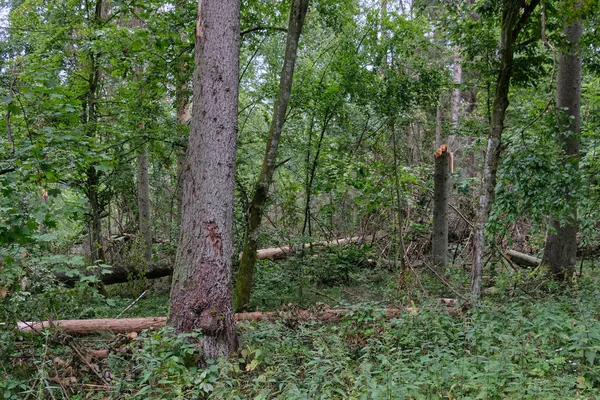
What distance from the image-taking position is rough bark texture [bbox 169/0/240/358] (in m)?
4.72

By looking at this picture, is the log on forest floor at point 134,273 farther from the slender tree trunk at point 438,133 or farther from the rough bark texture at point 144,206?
the slender tree trunk at point 438,133

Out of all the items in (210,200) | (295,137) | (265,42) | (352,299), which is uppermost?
(265,42)

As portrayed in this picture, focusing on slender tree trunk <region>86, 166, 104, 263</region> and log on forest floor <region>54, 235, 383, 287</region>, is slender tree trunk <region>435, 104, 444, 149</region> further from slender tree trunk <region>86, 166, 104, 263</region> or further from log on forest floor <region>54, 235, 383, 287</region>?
slender tree trunk <region>86, 166, 104, 263</region>

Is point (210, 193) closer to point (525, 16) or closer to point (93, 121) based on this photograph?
point (93, 121)

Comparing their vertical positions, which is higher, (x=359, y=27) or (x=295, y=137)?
(x=359, y=27)

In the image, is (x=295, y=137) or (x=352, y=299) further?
(x=295, y=137)

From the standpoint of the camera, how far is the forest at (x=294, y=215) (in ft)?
13.8

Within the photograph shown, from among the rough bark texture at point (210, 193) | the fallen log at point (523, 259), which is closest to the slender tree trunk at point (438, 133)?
the fallen log at point (523, 259)

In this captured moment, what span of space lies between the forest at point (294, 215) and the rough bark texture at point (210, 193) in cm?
2

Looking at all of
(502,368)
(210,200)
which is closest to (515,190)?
(502,368)

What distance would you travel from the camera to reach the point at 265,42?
31.1 ft

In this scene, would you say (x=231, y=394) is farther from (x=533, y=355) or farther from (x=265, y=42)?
(x=265, y=42)

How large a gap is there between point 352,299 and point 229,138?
425 centimetres

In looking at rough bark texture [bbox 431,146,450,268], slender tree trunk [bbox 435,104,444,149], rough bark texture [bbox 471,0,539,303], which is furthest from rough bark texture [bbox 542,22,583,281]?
slender tree trunk [bbox 435,104,444,149]
